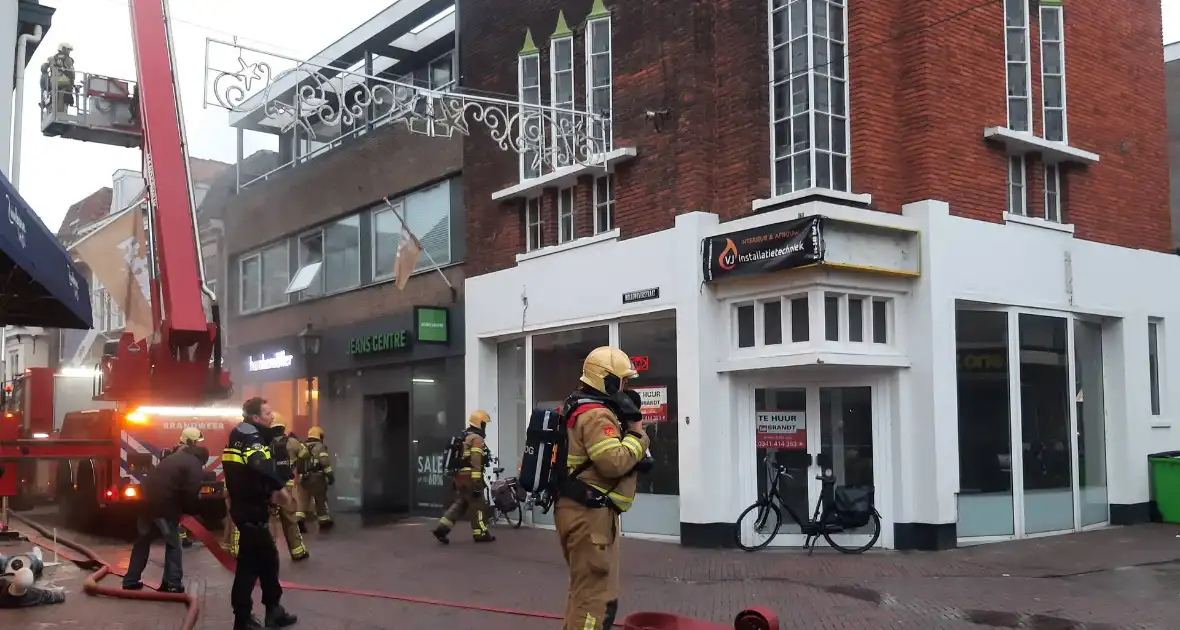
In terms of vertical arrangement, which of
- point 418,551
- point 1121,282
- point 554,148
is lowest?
point 418,551

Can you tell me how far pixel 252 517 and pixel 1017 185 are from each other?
10588mm

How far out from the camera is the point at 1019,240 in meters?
14.1

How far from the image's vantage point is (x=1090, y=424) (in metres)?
15.1

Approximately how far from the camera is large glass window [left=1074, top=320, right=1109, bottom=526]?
14805mm

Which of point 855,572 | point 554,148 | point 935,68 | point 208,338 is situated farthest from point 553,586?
point 935,68

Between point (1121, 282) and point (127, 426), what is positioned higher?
point (1121, 282)

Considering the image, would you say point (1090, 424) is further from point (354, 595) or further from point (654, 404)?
point (354, 595)

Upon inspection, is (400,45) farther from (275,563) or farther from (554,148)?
(275,563)

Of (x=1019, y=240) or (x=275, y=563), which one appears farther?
(x=1019, y=240)

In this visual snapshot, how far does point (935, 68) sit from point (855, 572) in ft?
19.8

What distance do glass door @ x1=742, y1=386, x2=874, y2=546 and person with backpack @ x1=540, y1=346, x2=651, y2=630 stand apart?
7.29m

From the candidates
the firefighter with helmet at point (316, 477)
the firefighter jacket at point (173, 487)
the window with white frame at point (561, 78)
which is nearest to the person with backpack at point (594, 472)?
the firefighter jacket at point (173, 487)

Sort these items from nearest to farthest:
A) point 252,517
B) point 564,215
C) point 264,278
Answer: point 252,517 < point 564,215 < point 264,278

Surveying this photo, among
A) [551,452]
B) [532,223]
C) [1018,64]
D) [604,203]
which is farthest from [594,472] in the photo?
[532,223]
